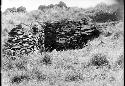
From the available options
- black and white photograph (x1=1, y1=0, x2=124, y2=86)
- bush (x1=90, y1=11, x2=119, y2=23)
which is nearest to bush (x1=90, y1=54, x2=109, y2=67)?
black and white photograph (x1=1, y1=0, x2=124, y2=86)

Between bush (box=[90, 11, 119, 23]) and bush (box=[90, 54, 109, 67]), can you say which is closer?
bush (box=[90, 54, 109, 67])

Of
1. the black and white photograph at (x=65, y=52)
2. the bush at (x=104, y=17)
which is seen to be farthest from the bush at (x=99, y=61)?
the bush at (x=104, y=17)

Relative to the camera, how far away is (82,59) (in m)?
14.1

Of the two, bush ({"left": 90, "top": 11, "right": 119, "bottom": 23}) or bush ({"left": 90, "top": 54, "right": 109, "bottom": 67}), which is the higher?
bush ({"left": 90, "top": 11, "right": 119, "bottom": 23})

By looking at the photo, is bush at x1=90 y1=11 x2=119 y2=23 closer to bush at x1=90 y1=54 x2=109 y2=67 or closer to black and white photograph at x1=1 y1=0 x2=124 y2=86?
black and white photograph at x1=1 y1=0 x2=124 y2=86

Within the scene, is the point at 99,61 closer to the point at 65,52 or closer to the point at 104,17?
the point at 65,52

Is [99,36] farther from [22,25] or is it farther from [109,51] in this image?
[22,25]

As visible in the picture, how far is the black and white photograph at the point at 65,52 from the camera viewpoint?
1095 centimetres

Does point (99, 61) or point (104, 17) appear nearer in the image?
point (99, 61)

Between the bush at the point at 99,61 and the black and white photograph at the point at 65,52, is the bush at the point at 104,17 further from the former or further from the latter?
the bush at the point at 99,61

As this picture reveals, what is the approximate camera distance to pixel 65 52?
16.4m

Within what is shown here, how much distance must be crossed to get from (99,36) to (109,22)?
2.65 meters

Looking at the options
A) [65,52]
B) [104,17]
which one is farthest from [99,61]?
[104,17]

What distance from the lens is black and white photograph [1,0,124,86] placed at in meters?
11.0
